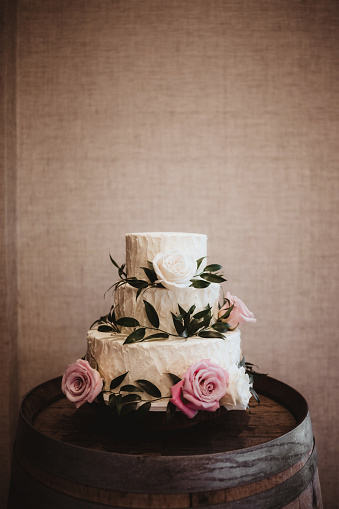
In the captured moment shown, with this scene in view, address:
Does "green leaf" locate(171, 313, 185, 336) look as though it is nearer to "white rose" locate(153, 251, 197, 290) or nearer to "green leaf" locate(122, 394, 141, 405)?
"white rose" locate(153, 251, 197, 290)

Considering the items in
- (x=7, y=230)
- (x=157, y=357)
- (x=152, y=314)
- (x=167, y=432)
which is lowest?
(x=167, y=432)

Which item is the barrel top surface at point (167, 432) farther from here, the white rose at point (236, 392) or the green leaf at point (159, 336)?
the green leaf at point (159, 336)

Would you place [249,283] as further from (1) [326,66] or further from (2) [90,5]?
(2) [90,5]

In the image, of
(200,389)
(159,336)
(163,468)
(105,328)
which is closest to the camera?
(163,468)

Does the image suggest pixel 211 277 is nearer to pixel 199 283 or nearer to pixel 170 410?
pixel 199 283

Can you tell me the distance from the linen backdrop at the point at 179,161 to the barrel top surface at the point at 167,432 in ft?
1.73

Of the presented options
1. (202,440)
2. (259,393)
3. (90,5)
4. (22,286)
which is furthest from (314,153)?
(22,286)

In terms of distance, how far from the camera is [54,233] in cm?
188

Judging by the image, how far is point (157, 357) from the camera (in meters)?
1.16

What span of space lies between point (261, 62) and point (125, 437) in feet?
5.39

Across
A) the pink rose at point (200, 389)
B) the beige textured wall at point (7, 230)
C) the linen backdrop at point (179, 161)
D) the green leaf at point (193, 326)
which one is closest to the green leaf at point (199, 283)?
the green leaf at point (193, 326)

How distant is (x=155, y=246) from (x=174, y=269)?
138 mm

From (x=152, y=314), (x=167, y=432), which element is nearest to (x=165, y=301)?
(x=152, y=314)

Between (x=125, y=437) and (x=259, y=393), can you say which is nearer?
(x=125, y=437)
